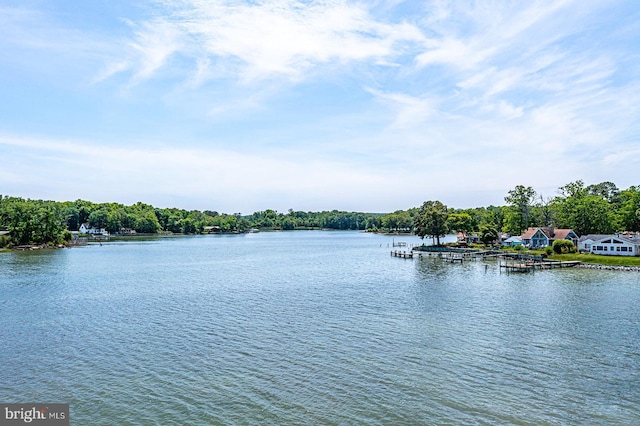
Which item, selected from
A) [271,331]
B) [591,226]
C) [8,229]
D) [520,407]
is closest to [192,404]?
[271,331]

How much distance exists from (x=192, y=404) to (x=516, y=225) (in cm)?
8978

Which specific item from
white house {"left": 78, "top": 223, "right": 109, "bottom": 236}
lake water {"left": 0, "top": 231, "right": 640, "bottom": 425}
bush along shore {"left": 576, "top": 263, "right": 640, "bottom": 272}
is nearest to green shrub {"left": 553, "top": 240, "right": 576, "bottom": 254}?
bush along shore {"left": 576, "top": 263, "right": 640, "bottom": 272}

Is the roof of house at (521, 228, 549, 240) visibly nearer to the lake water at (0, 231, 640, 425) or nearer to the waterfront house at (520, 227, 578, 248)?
the waterfront house at (520, 227, 578, 248)

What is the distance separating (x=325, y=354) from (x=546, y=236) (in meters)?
65.7

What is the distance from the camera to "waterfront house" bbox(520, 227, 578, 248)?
73.4m

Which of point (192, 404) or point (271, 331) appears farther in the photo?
point (271, 331)

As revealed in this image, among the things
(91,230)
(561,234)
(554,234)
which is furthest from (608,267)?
(91,230)

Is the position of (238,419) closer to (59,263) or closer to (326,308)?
(326,308)

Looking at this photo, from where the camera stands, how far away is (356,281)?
4778 centimetres

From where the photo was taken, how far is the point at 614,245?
62.2m

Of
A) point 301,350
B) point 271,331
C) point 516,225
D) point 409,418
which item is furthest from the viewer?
point 516,225

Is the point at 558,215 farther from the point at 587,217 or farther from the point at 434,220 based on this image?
the point at 434,220

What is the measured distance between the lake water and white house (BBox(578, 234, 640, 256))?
23006 mm

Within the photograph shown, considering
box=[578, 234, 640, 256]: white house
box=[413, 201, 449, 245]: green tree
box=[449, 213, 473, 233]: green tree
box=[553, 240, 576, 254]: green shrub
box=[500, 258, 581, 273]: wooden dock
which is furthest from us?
box=[449, 213, 473, 233]: green tree
